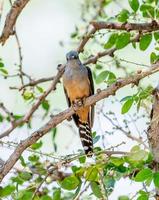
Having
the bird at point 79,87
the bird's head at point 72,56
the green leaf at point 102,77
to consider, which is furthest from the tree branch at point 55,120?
the bird's head at point 72,56

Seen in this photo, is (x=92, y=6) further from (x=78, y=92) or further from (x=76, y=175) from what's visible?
(x=76, y=175)

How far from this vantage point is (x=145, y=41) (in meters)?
4.46

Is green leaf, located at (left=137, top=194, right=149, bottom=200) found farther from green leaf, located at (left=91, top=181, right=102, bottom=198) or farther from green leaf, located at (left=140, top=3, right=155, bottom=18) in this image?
green leaf, located at (left=140, top=3, right=155, bottom=18)

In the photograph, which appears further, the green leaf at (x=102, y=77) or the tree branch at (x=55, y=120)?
the green leaf at (x=102, y=77)

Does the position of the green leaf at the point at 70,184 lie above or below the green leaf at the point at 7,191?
below

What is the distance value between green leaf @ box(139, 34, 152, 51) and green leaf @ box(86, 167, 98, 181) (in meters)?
1.02

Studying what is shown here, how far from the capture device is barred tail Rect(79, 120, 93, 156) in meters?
5.37

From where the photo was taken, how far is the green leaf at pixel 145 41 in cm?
445

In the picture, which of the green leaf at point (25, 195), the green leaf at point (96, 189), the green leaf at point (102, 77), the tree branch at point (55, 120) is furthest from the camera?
the green leaf at point (102, 77)

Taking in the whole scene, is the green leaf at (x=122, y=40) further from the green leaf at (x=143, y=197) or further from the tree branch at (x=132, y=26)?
the green leaf at (x=143, y=197)

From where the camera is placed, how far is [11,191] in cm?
426

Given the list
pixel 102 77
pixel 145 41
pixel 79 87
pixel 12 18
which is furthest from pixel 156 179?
pixel 79 87

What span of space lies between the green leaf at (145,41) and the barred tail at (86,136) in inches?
45.8

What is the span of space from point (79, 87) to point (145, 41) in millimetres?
1990
